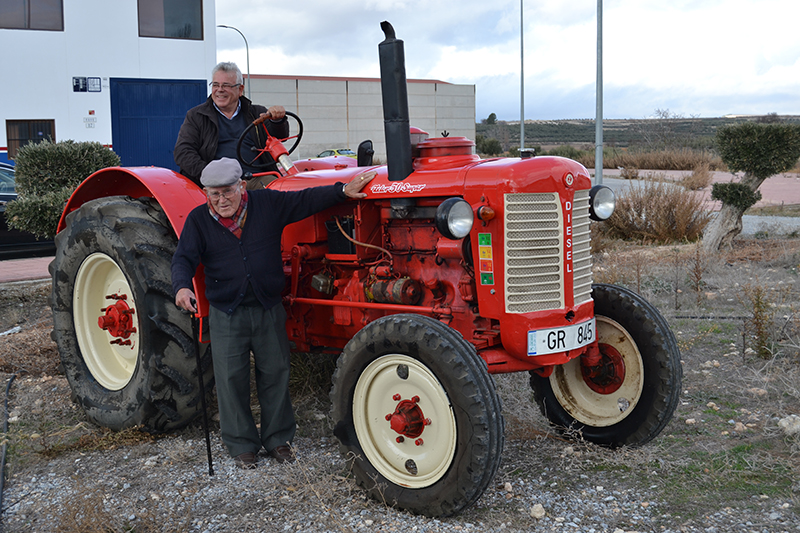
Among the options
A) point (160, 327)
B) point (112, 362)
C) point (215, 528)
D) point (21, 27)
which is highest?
point (21, 27)

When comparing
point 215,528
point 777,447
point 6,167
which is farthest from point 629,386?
point 6,167

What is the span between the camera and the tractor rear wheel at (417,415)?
2.92 meters

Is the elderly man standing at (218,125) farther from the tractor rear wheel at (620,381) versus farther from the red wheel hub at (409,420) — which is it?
the tractor rear wheel at (620,381)

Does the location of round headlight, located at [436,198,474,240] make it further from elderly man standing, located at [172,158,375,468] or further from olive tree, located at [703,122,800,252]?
olive tree, located at [703,122,800,252]

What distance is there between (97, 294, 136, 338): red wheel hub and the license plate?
256 centimetres

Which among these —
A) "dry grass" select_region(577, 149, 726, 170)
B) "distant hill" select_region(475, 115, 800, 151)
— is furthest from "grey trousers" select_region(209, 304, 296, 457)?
"distant hill" select_region(475, 115, 800, 151)

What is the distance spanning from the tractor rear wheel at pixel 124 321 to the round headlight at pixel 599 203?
7.86ft

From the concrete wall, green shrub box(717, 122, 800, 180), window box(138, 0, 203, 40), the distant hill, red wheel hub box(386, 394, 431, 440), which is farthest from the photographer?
the distant hill

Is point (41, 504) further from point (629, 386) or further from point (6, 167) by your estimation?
point (6, 167)

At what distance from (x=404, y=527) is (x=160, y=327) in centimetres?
187

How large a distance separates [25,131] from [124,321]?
15.2 metres

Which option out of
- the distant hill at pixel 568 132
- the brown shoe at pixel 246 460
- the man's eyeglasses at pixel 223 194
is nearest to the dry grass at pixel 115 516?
the brown shoe at pixel 246 460

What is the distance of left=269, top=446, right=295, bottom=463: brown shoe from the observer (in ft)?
12.5

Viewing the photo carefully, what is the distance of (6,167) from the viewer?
10500 mm
